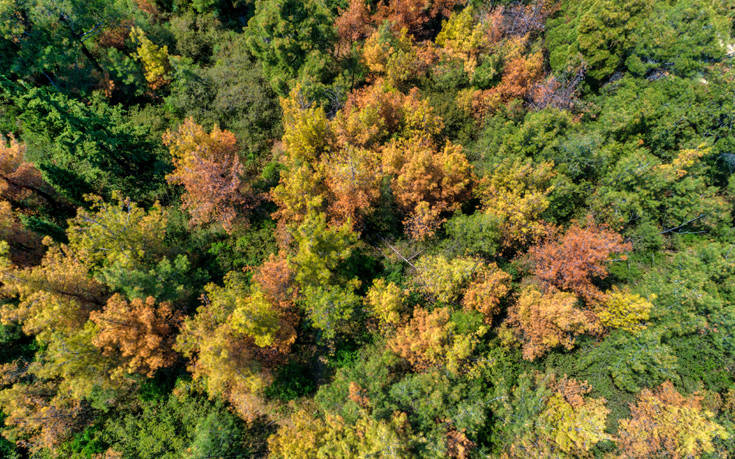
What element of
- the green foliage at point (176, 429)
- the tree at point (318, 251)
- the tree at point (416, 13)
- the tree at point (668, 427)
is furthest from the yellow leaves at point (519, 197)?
the green foliage at point (176, 429)

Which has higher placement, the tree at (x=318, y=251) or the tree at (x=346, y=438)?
the tree at (x=318, y=251)

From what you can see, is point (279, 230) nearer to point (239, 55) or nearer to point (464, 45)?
point (239, 55)

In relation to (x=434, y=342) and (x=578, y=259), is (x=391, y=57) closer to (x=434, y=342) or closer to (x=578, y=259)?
(x=578, y=259)

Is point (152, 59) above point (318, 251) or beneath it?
above

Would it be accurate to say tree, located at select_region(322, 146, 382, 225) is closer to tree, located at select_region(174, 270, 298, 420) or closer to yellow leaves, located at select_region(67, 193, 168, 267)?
tree, located at select_region(174, 270, 298, 420)

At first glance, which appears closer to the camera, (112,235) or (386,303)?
(386,303)

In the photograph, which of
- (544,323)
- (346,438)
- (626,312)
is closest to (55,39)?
(346,438)

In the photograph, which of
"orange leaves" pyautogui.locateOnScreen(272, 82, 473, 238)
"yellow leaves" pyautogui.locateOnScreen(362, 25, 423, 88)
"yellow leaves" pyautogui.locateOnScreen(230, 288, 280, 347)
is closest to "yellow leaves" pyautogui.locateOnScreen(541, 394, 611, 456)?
"orange leaves" pyautogui.locateOnScreen(272, 82, 473, 238)

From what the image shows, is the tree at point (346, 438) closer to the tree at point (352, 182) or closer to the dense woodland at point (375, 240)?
the dense woodland at point (375, 240)
